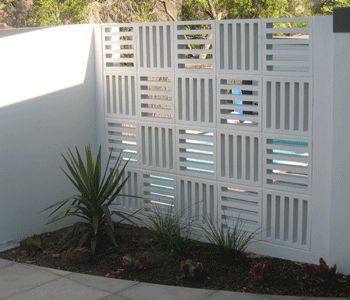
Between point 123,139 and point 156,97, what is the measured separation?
0.74m

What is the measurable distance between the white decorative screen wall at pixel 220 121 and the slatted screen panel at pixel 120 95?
0.04 feet

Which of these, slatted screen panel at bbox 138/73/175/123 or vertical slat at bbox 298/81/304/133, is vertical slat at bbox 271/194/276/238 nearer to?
vertical slat at bbox 298/81/304/133

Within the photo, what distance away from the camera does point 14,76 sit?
24.2 feet

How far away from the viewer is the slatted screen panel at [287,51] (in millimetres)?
6047

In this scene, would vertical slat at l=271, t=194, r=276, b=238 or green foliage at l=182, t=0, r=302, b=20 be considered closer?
vertical slat at l=271, t=194, r=276, b=238

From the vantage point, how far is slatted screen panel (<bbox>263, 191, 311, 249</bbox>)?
246 inches

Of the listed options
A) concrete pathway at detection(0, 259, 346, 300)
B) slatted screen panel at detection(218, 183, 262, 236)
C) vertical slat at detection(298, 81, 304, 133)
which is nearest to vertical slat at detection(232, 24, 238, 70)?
vertical slat at detection(298, 81, 304, 133)

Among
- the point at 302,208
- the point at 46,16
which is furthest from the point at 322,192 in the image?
the point at 46,16

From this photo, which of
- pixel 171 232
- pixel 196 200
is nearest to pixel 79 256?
pixel 171 232

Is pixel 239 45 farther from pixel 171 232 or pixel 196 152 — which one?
pixel 171 232

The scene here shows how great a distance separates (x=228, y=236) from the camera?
6348 millimetres

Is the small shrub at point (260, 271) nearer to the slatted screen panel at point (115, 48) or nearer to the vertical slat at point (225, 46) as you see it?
the vertical slat at point (225, 46)

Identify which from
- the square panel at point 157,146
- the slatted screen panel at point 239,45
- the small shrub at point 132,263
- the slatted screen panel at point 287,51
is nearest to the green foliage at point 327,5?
the square panel at point 157,146

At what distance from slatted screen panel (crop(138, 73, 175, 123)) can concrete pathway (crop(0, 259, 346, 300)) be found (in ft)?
7.01
